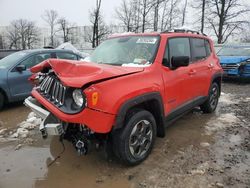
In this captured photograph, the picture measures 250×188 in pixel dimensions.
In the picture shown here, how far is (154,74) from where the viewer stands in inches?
157

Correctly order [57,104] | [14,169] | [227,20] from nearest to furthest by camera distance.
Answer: [57,104] → [14,169] → [227,20]

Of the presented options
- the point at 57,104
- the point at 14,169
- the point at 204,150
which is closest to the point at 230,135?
the point at 204,150

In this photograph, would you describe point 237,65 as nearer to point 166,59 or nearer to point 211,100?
point 211,100

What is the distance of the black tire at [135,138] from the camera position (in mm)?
3506

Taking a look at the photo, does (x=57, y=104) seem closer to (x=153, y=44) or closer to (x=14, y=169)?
(x=14, y=169)

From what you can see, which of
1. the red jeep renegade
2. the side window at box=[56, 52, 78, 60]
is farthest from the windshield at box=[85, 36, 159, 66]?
the side window at box=[56, 52, 78, 60]

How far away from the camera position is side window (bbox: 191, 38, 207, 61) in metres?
5.45

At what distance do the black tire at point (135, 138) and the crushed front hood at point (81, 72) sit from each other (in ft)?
1.98

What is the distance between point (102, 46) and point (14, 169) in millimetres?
2637

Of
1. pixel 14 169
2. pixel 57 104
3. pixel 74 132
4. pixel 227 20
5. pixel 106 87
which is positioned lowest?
pixel 14 169

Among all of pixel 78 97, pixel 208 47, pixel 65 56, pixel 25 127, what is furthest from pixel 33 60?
pixel 78 97

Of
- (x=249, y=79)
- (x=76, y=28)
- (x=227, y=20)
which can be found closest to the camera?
(x=249, y=79)

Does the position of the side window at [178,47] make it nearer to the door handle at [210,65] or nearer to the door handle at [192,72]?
the door handle at [192,72]

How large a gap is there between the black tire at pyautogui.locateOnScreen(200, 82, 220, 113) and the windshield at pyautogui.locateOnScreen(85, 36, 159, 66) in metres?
2.48
